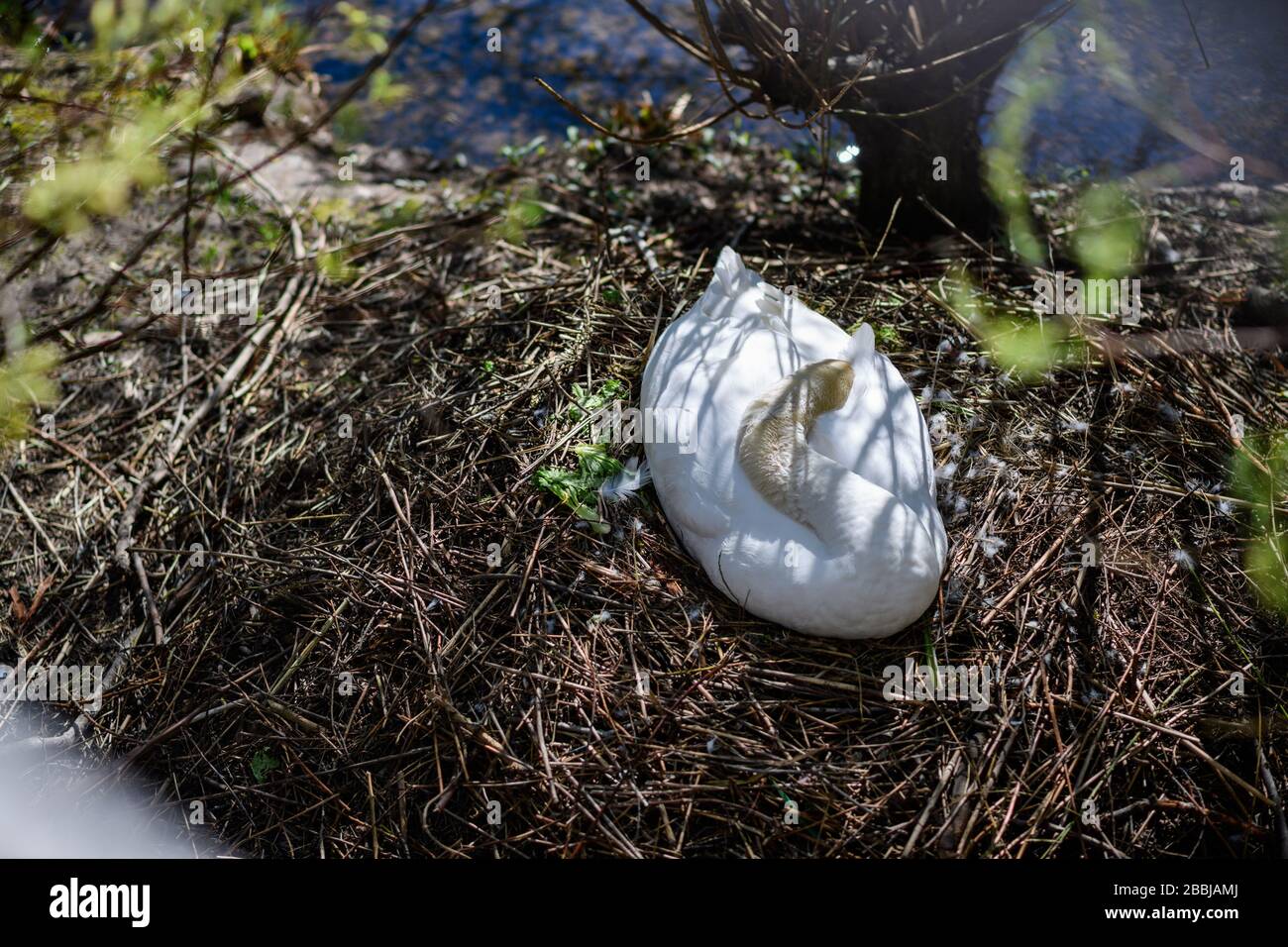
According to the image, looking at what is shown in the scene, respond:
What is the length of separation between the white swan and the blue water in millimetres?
1874

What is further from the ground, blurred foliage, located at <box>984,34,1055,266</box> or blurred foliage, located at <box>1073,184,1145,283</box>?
blurred foliage, located at <box>984,34,1055,266</box>

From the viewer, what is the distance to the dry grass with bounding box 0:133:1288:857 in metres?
2.52

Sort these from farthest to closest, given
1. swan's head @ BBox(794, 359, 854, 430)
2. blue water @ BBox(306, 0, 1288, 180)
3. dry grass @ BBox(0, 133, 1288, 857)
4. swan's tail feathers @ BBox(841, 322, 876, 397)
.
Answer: blue water @ BBox(306, 0, 1288, 180) < swan's tail feathers @ BBox(841, 322, 876, 397) < swan's head @ BBox(794, 359, 854, 430) < dry grass @ BBox(0, 133, 1288, 857)

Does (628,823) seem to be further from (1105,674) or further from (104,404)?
(104,404)

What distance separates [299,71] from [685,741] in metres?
4.86

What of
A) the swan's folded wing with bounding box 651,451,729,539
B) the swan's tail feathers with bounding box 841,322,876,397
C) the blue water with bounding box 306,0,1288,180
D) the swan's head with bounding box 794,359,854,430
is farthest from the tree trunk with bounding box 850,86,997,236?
the swan's folded wing with bounding box 651,451,729,539

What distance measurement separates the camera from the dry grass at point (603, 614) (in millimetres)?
2516

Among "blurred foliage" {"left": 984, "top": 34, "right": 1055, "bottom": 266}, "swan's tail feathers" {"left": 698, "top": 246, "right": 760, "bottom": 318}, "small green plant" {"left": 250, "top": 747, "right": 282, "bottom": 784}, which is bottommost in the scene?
"small green plant" {"left": 250, "top": 747, "right": 282, "bottom": 784}

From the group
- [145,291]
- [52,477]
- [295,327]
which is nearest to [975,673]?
[295,327]

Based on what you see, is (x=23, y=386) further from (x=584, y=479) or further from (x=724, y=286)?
(x=724, y=286)

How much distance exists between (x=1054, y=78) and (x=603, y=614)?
4.24 metres

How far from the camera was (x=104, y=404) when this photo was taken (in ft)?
12.8

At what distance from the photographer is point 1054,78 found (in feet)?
16.4

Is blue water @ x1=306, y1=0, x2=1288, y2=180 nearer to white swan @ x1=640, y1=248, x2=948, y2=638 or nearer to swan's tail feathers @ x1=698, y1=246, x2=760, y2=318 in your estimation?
swan's tail feathers @ x1=698, y1=246, x2=760, y2=318
